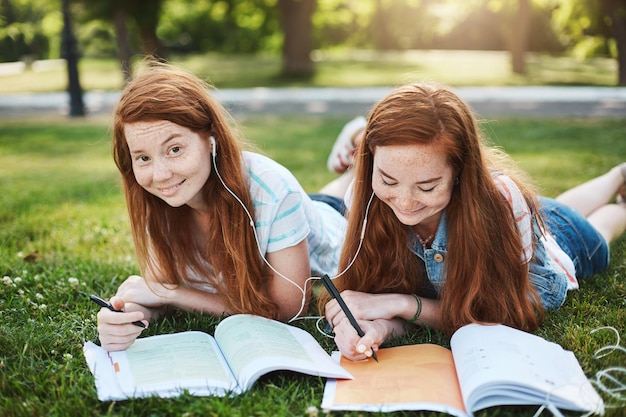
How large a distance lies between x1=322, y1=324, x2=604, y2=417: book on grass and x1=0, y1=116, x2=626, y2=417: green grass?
0.11 metres

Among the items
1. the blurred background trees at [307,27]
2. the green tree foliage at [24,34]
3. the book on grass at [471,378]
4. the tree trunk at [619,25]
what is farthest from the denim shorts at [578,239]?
the tree trunk at [619,25]

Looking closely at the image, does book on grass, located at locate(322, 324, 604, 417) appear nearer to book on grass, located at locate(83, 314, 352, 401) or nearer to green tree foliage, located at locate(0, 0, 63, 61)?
book on grass, located at locate(83, 314, 352, 401)

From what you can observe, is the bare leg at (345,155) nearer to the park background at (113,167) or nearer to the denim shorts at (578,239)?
the park background at (113,167)

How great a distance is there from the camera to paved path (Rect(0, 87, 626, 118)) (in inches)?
461

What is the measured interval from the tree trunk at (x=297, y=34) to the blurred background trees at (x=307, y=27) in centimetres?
3

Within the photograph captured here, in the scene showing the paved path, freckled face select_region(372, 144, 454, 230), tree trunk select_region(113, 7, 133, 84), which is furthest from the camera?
tree trunk select_region(113, 7, 133, 84)

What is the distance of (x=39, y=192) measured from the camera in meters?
6.30

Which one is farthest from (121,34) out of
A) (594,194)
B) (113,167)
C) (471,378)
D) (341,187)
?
(471,378)

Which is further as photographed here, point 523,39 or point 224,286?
point 523,39

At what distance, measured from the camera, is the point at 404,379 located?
2.58 metres

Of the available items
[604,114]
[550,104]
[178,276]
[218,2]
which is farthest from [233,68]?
[178,276]

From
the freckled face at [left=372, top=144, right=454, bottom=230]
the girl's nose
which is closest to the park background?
the freckled face at [left=372, top=144, right=454, bottom=230]

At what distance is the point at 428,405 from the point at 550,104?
36.0 ft

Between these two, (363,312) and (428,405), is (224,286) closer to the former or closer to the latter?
(363,312)
